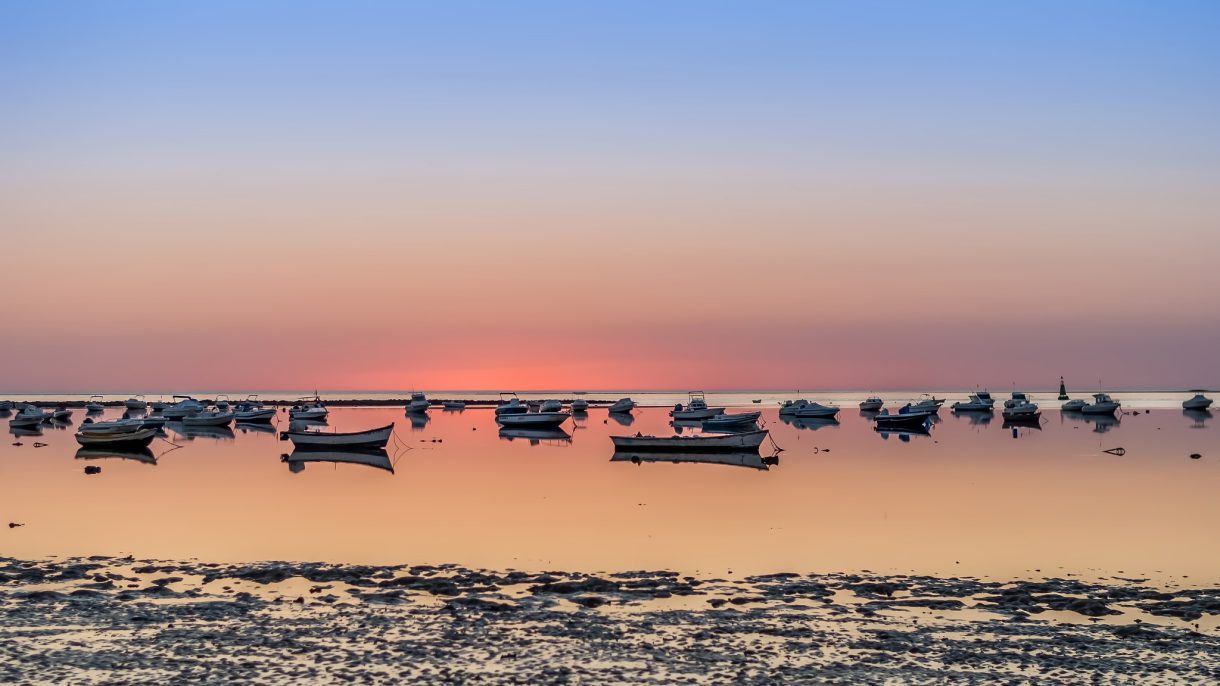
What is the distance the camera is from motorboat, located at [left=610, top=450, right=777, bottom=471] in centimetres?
6084

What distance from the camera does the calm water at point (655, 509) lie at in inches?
1085

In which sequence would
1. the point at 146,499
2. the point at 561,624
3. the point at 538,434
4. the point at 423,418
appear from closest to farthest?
1. the point at 561,624
2. the point at 146,499
3. the point at 538,434
4. the point at 423,418

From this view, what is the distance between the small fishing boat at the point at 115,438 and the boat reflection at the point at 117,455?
0.48m

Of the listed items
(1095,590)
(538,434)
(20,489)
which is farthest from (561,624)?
(538,434)

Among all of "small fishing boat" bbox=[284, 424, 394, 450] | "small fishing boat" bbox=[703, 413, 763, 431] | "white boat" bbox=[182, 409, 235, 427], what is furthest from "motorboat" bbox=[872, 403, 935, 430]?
"white boat" bbox=[182, 409, 235, 427]

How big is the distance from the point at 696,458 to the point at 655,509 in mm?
26478

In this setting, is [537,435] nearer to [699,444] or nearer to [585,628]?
[699,444]

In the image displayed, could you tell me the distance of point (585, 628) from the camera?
18.9 meters

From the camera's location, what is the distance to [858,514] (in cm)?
3616

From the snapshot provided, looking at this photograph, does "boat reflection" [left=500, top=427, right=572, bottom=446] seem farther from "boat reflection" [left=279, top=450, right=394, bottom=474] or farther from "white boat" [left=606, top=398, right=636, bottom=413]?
"white boat" [left=606, top=398, right=636, bottom=413]

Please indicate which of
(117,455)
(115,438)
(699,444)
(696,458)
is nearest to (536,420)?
(699,444)

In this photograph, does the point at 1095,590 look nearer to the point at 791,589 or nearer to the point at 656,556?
the point at 791,589

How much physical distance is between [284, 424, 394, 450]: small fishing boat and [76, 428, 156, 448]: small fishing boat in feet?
36.9

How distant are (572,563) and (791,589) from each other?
631 cm
